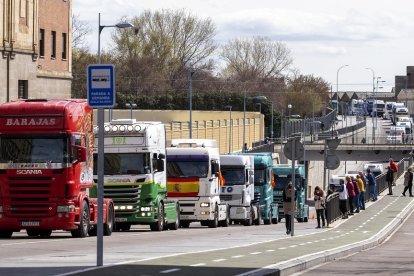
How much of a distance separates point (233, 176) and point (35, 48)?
13462mm

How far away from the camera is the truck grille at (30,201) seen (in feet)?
113

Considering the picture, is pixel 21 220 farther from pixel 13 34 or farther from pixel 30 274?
pixel 13 34

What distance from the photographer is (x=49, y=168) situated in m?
33.9

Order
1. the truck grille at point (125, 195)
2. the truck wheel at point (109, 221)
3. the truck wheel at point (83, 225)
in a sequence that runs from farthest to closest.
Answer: the truck grille at point (125, 195) → the truck wheel at point (109, 221) → the truck wheel at point (83, 225)

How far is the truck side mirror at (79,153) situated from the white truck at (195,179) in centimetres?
1184

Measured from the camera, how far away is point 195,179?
47.0 m

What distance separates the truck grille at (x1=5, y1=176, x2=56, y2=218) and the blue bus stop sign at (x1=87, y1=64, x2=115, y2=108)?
14.6 meters

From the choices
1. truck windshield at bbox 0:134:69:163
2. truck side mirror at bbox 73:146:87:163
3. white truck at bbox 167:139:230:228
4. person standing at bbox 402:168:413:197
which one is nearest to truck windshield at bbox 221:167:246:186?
white truck at bbox 167:139:230:228

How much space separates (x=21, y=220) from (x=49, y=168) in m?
1.72

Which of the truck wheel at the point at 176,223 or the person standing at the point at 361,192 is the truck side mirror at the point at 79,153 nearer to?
the truck wheel at the point at 176,223

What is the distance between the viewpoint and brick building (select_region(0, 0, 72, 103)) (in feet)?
190

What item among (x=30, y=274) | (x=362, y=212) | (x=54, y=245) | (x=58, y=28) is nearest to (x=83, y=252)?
(x=54, y=245)

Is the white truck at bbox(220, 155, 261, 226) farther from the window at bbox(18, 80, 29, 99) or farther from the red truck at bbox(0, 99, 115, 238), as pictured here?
the red truck at bbox(0, 99, 115, 238)

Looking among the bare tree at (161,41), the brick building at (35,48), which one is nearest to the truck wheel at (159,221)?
the brick building at (35,48)
